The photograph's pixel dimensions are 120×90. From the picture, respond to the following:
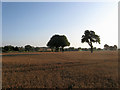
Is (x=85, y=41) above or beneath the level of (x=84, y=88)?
above

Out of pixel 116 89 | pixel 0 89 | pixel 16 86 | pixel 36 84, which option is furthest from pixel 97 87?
pixel 0 89

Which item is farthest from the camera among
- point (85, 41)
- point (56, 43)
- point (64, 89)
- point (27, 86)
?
point (56, 43)

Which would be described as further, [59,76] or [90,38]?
[90,38]

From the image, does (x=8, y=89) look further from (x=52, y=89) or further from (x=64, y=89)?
(x=64, y=89)

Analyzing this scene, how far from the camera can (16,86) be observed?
16.0ft

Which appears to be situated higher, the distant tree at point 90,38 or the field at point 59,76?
the distant tree at point 90,38

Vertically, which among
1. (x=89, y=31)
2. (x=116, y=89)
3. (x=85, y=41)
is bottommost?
(x=116, y=89)

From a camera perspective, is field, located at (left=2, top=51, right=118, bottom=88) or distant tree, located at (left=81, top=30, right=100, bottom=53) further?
distant tree, located at (left=81, top=30, right=100, bottom=53)

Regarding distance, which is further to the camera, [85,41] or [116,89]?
[85,41]

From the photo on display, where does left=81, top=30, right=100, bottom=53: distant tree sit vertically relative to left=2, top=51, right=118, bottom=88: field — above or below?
above

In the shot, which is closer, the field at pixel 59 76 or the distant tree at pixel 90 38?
the field at pixel 59 76

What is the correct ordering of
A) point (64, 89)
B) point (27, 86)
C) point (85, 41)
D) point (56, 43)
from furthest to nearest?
point (56, 43) < point (85, 41) < point (27, 86) < point (64, 89)

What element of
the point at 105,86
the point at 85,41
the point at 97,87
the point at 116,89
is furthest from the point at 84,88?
the point at 85,41

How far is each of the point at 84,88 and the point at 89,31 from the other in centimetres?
4203
